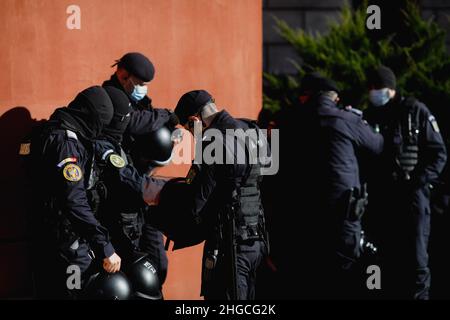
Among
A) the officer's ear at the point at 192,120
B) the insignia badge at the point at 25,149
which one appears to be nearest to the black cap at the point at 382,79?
the officer's ear at the point at 192,120

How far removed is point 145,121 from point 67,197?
45.8 inches

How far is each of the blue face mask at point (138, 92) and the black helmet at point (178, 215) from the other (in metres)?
0.87

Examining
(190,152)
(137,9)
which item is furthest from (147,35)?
(190,152)

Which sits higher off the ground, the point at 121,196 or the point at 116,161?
the point at 116,161

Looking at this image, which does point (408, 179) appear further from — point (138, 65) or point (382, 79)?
point (138, 65)

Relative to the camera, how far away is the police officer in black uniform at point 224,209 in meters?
4.63

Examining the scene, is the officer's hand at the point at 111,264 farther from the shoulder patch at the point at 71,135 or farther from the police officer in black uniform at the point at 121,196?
the shoulder patch at the point at 71,135

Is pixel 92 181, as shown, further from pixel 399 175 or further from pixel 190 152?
pixel 399 175

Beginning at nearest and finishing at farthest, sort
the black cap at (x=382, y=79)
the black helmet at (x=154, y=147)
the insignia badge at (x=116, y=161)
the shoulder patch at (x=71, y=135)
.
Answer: the shoulder patch at (x=71, y=135) → the insignia badge at (x=116, y=161) → the black helmet at (x=154, y=147) → the black cap at (x=382, y=79)

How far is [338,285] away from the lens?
586 cm

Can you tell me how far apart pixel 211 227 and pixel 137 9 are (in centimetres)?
196

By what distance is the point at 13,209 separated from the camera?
516 cm

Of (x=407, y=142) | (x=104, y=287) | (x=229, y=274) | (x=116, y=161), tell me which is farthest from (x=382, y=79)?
(x=104, y=287)

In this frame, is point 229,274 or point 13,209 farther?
point 13,209
